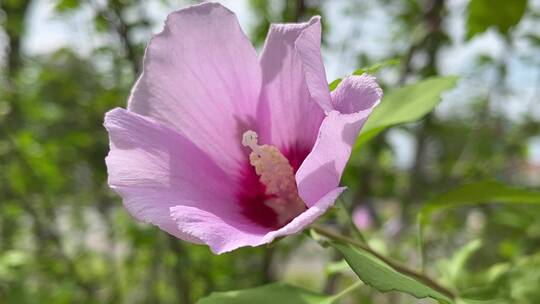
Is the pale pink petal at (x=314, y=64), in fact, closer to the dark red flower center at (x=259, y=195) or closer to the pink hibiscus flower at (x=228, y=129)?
the pink hibiscus flower at (x=228, y=129)

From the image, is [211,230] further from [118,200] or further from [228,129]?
[118,200]

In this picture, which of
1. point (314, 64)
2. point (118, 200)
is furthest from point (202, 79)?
point (118, 200)

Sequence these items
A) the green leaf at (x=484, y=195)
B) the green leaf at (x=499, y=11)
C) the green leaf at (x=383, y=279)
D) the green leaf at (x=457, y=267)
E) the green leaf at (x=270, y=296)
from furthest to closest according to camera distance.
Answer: the green leaf at (x=457, y=267) → the green leaf at (x=499, y=11) → the green leaf at (x=484, y=195) → the green leaf at (x=270, y=296) → the green leaf at (x=383, y=279)

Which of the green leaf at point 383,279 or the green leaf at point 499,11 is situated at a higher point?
the green leaf at point 499,11

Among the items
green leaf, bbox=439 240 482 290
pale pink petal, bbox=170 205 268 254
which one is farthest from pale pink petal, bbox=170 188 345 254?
green leaf, bbox=439 240 482 290

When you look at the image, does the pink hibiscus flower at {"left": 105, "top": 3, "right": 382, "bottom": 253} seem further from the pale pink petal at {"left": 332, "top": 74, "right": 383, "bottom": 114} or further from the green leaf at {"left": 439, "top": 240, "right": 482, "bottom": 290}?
the green leaf at {"left": 439, "top": 240, "right": 482, "bottom": 290}

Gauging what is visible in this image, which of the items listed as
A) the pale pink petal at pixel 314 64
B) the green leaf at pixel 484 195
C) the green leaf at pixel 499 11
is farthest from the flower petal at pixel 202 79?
the green leaf at pixel 499 11
